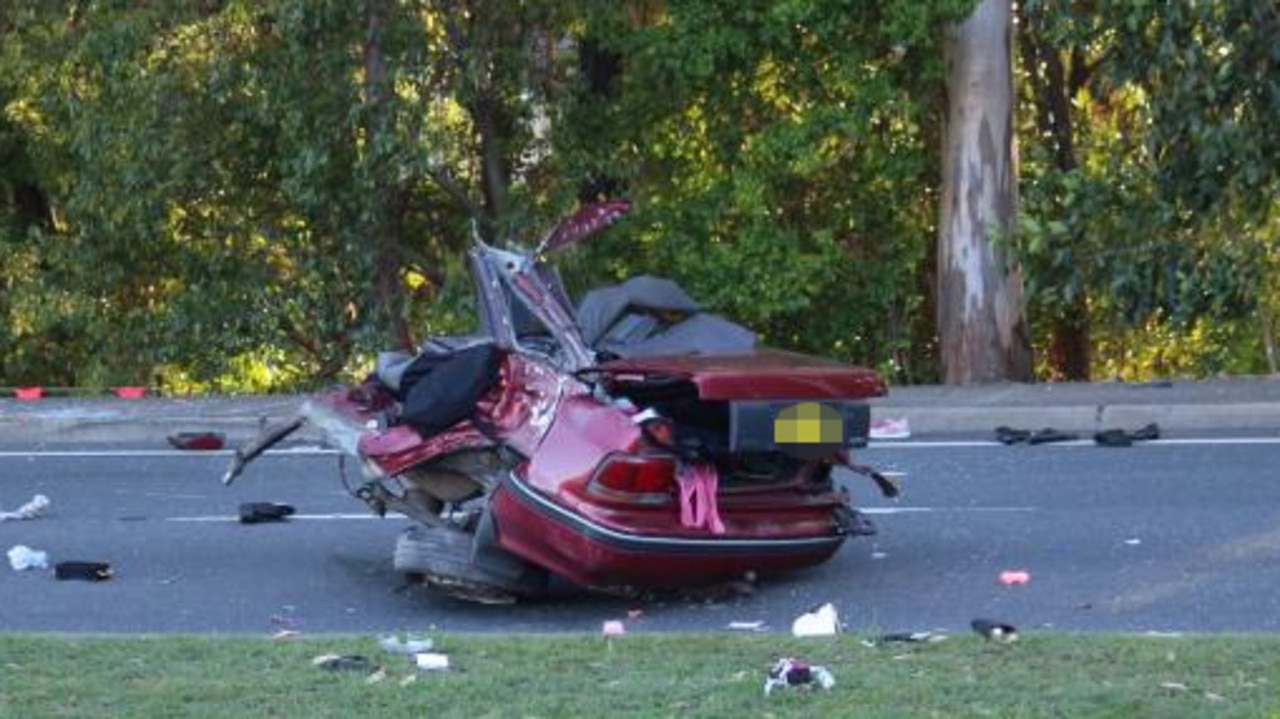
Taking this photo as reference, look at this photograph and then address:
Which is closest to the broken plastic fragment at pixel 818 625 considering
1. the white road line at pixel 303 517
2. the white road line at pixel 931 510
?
the white road line at pixel 931 510

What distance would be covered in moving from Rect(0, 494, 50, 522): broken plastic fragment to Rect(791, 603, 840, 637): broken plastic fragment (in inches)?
215

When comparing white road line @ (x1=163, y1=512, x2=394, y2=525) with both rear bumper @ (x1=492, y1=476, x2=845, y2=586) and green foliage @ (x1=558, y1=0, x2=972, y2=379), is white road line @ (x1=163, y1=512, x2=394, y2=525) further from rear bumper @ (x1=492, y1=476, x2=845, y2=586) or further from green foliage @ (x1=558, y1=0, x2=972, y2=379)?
green foliage @ (x1=558, y1=0, x2=972, y2=379)

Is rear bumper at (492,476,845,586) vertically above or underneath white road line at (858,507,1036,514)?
above

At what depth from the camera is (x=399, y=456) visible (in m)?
9.32

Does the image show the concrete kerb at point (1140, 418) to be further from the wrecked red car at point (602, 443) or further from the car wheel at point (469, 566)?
the car wheel at point (469, 566)

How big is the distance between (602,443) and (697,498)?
43 cm

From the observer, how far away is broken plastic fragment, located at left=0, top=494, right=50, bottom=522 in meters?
12.4

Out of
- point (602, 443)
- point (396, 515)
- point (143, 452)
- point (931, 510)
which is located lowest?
point (143, 452)

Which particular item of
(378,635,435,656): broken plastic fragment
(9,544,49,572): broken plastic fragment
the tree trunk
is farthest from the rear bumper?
the tree trunk

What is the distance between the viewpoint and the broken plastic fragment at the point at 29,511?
488 inches

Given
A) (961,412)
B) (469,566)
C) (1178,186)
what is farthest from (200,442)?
(1178,186)

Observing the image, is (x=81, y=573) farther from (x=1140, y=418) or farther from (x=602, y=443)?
(x=1140, y=418)

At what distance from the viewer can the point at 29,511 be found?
12.5 m

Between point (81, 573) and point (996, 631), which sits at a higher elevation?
point (996, 631)
